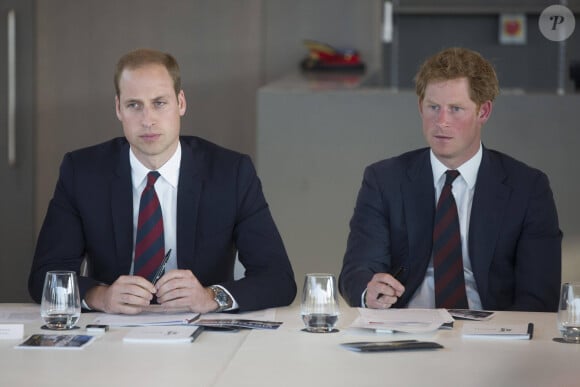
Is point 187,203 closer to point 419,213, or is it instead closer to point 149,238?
point 149,238

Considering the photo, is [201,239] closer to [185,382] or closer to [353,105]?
[185,382]

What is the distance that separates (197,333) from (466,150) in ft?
3.66

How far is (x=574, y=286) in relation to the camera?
76.4 inches

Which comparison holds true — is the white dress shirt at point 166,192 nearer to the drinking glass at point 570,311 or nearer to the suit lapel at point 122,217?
the suit lapel at point 122,217

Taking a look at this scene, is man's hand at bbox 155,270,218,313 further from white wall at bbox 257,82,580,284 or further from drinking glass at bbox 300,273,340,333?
white wall at bbox 257,82,580,284

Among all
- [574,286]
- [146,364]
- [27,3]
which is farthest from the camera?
[27,3]

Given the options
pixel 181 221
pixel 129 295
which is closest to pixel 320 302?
pixel 129 295

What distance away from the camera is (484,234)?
268cm

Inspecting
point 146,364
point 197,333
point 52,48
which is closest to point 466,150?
point 197,333

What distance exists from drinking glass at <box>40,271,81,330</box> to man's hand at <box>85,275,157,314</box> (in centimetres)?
15

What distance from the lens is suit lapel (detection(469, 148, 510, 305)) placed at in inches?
105

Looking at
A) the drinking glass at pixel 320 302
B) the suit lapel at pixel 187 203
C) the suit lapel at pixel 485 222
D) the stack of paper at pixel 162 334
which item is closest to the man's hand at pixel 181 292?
the stack of paper at pixel 162 334

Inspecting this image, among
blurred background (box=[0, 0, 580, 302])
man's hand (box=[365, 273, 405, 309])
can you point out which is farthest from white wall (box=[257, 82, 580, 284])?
man's hand (box=[365, 273, 405, 309])

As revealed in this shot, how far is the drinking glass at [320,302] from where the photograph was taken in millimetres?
1998
